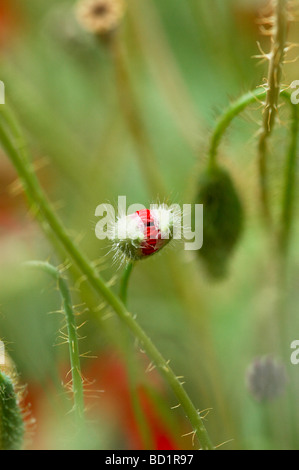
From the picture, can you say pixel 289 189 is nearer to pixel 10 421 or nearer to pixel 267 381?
pixel 267 381

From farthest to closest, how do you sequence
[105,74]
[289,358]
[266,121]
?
[105,74] < [289,358] < [266,121]

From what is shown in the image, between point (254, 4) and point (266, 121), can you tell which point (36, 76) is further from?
point (266, 121)

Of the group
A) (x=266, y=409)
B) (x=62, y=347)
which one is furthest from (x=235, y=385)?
(x=62, y=347)

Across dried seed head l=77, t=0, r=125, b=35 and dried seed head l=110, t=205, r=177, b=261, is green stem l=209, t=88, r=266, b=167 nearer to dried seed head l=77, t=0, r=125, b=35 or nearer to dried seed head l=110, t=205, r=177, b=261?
dried seed head l=110, t=205, r=177, b=261

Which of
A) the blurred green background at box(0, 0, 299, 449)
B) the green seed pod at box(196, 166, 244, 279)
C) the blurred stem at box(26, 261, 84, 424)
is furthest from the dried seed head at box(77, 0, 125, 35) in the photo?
the blurred stem at box(26, 261, 84, 424)

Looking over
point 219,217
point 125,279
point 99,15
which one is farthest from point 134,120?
point 125,279

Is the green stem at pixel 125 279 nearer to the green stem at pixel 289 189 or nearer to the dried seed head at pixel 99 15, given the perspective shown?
the green stem at pixel 289 189
